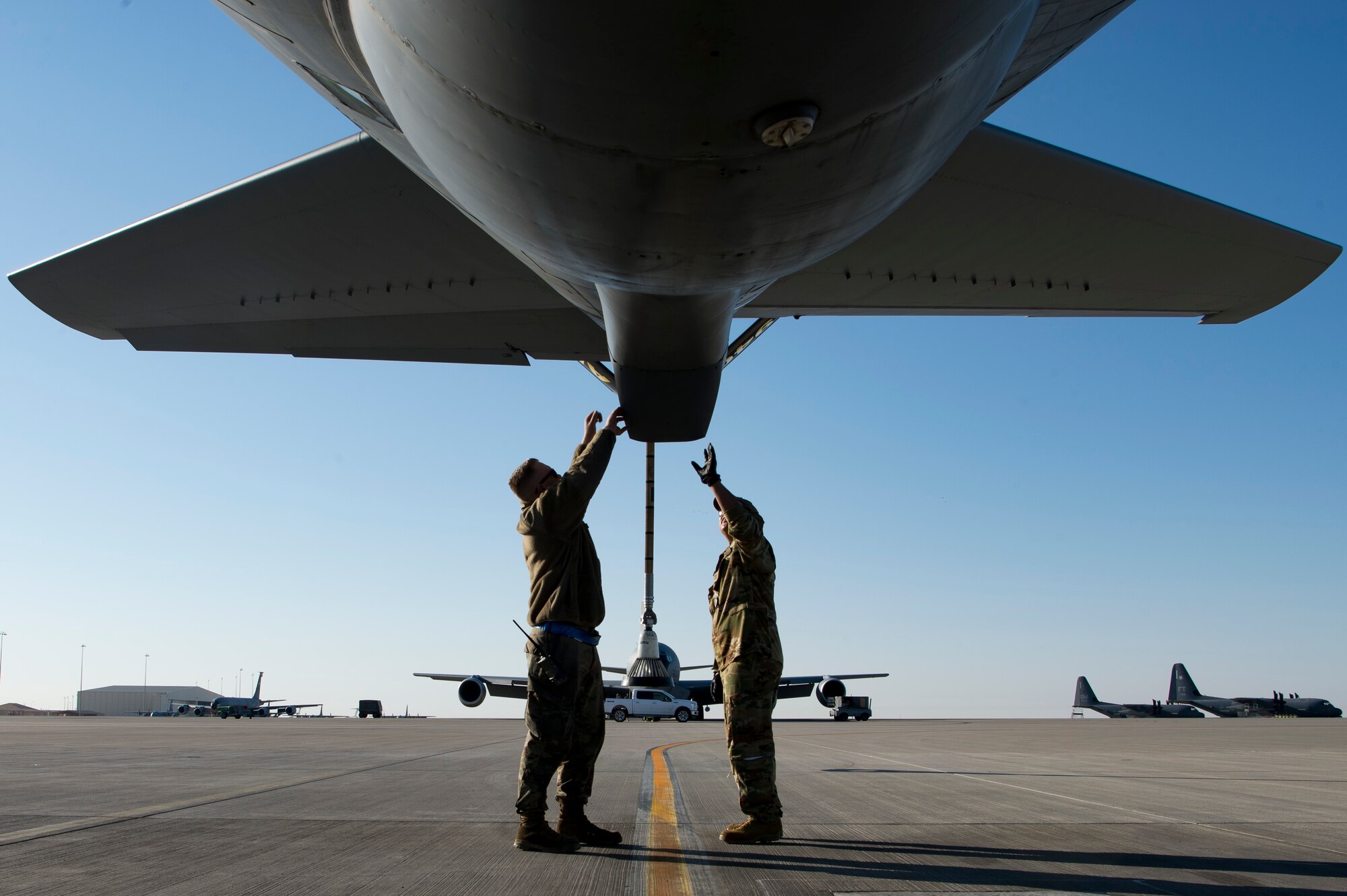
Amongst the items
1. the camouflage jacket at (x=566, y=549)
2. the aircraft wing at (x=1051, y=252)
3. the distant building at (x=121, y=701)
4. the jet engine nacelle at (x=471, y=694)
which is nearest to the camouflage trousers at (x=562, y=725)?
the camouflage jacket at (x=566, y=549)

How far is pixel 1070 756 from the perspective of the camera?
10727 millimetres

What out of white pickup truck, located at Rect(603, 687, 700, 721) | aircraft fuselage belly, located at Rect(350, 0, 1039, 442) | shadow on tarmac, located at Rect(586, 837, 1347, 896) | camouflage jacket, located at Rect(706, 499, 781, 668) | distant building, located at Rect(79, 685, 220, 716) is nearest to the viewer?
aircraft fuselage belly, located at Rect(350, 0, 1039, 442)

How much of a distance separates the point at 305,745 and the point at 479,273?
856 cm

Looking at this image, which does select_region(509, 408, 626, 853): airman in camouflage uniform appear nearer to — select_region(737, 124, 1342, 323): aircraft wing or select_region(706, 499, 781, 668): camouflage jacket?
select_region(706, 499, 781, 668): camouflage jacket

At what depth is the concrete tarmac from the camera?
3.08m

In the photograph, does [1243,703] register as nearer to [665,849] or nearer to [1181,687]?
[1181,687]

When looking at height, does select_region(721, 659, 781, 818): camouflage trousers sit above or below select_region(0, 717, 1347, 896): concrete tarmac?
above

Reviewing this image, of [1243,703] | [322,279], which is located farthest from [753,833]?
[1243,703]

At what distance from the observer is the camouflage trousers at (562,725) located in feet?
12.4

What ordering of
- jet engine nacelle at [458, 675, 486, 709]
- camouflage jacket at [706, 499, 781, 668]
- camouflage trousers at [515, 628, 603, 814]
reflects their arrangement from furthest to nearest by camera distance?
jet engine nacelle at [458, 675, 486, 709]
camouflage jacket at [706, 499, 781, 668]
camouflage trousers at [515, 628, 603, 814]

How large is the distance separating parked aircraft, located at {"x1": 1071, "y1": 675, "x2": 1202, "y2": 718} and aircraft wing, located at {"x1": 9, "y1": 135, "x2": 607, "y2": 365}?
2091 inches

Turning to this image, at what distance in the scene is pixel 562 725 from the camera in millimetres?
3850

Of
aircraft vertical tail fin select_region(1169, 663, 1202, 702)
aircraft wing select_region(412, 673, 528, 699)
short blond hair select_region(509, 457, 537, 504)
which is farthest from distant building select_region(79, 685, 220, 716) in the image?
short blond hair select_region(509, 457, 537, 504)

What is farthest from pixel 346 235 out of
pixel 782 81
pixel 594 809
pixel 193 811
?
pixel 782 81
